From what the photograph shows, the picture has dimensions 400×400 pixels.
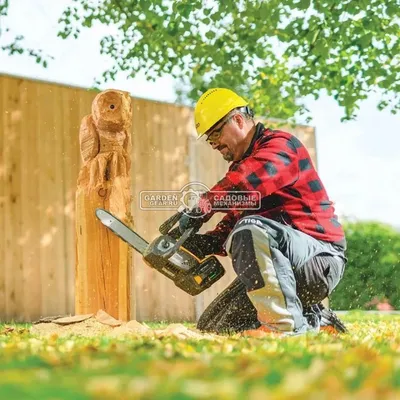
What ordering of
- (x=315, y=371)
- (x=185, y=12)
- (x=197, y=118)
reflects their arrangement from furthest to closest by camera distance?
1. (x=185, y=12)
2. (x=197, y=118)
3. (x=315, y=371)

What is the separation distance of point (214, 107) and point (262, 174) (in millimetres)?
733

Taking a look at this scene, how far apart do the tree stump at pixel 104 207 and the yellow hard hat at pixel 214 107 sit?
2.33 feet

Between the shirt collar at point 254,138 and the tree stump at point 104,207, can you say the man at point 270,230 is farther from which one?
the tree stump at point 104,207

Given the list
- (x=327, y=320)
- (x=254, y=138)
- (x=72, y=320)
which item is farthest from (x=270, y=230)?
(x=72, y=320)

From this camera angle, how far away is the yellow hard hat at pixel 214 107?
444cm

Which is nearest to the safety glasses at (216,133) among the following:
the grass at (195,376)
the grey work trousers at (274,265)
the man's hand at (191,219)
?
the man's hand at (191,219)

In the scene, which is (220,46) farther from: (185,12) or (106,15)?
(106,15)

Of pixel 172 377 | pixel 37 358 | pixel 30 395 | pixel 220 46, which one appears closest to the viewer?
pixel 30 395

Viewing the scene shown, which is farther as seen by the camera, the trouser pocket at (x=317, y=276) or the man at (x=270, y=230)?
the trouser pocket at (x=317, y=276)

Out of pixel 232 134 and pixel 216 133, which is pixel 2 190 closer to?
pixel 216 133

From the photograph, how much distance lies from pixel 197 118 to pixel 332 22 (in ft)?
12.8

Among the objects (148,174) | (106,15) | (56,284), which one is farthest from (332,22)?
(56,284)

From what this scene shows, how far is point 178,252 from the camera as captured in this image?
4.29 metres

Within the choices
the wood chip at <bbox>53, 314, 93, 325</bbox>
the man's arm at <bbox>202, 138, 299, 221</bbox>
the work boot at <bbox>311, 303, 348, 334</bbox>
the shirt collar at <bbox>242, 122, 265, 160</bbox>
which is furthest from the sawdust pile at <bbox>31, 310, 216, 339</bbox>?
the shirt collar at <bbox>242, 122, 265, 160</bbox>
